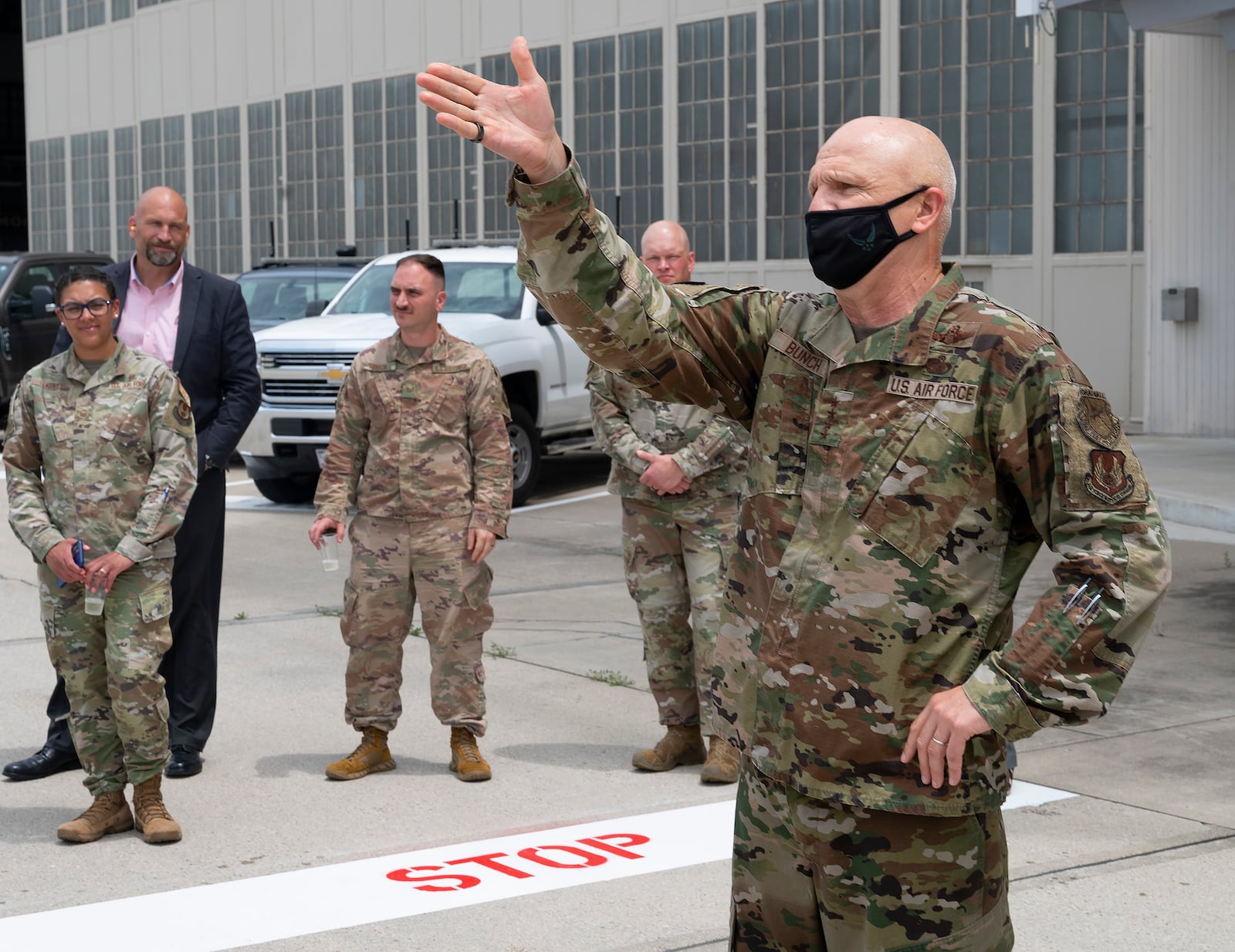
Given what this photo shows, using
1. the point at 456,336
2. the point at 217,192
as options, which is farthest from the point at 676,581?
the point at 217,192

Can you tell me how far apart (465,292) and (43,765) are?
876 centimetres

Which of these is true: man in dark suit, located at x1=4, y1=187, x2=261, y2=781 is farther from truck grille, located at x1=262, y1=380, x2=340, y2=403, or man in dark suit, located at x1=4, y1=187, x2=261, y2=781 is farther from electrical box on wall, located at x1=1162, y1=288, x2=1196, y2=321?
electrical box on wall, located at x1=1162, y1=288, x2=1196, y2=321

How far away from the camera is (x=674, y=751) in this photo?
641 centimetres

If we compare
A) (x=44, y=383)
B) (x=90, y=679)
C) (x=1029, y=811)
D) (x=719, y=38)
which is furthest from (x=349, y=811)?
(x=719, y=38)

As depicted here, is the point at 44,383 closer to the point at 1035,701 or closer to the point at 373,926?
the point at 373,926

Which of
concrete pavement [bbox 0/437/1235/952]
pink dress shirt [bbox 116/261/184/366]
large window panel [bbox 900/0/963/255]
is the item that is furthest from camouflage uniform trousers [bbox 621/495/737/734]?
large window panel [bbox 900/0/963/255]

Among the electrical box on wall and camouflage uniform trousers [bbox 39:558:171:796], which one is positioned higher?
the electrical box on wall

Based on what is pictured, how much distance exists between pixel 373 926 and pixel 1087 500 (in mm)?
2769

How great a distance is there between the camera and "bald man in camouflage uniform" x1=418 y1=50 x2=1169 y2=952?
269cm

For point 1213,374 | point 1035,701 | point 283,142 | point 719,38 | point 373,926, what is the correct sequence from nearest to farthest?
point 1035,701 < point 373,926 < point 1213,374 < point 719,38 < point 283,142

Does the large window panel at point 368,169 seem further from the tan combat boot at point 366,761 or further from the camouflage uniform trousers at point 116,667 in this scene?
the camouflage uniform trousers at point 116,667

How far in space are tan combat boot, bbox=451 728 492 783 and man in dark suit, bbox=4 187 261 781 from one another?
955 mm

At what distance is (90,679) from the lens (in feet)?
18.2

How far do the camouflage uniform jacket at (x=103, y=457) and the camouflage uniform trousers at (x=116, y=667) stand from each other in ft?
0.46
